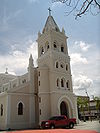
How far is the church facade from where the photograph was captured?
29.3 meters

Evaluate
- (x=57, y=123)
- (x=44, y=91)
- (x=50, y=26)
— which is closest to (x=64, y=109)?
(x=44, y=91)

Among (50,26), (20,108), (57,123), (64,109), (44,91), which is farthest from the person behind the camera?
(50,26)

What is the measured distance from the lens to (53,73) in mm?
32438

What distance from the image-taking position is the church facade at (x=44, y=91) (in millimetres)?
29261

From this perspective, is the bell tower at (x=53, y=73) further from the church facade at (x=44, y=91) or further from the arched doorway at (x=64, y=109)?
the arched doorway at (x=64, y=109)

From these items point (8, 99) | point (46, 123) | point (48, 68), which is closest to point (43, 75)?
point (48, 68)

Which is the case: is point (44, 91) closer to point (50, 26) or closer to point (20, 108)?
point (20, 108)

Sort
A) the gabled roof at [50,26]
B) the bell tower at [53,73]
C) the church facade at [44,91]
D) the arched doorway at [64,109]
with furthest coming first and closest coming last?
the gabled roof at [50,26] < the arched doorway at [64,109] < the bell tower at [53,73] < the church facade at [44,91]

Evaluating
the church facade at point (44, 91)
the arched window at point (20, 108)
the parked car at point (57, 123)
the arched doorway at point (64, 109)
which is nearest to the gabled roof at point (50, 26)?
the church facade at point (44, 91)

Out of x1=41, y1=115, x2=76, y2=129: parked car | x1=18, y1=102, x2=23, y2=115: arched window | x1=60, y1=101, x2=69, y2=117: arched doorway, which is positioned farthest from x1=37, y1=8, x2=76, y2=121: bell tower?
x1=41, y1=115, x2=76, y2=129: parked car

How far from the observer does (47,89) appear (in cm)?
3166

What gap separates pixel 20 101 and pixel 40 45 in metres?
13.9

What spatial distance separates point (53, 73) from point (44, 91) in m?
3.87

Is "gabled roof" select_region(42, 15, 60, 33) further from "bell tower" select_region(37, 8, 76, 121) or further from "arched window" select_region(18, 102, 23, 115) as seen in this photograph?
"arched window" select_region(18, 102, 23, 115)
